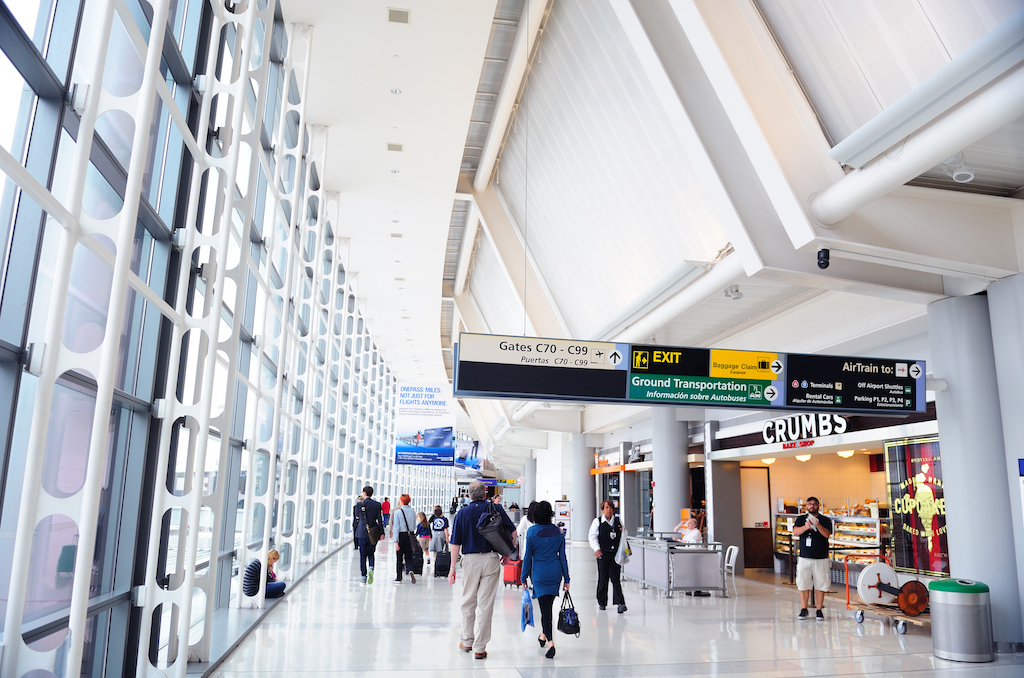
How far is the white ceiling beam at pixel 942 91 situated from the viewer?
496 cm

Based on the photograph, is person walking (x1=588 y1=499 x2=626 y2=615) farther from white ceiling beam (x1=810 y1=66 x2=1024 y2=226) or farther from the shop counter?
white ceiling beam (x1=810 y1=66 x2=1024 y2=226)

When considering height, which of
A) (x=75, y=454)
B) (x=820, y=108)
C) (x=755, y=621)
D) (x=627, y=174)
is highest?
(x=627, y=174)

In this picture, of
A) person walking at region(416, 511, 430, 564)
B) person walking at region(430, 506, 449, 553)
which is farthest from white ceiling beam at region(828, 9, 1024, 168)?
person walking at region(416, 511, 430, 564)

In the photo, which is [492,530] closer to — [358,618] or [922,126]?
[358,618]

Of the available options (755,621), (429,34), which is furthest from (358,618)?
(429,34)

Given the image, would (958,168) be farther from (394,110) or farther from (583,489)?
(583,489)

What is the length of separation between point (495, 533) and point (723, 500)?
11.2 meters

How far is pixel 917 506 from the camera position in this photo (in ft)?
36.1

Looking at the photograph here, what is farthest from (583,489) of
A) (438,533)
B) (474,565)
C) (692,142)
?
(692,142)

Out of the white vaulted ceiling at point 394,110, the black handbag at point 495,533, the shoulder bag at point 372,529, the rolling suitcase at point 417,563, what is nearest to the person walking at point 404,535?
the rolling suitcase at point 417,563

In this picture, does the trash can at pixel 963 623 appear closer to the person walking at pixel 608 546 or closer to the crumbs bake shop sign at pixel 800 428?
the person walking at pixel 608 546

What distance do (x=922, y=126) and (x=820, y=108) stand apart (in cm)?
213

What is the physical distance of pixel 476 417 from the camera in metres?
40.6

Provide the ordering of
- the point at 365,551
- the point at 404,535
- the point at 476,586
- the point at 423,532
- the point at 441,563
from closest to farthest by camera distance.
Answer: the point at 476,586 < the point at 404,535 < the point at 365,551 < the point at 441,563 < the point at 423,532
